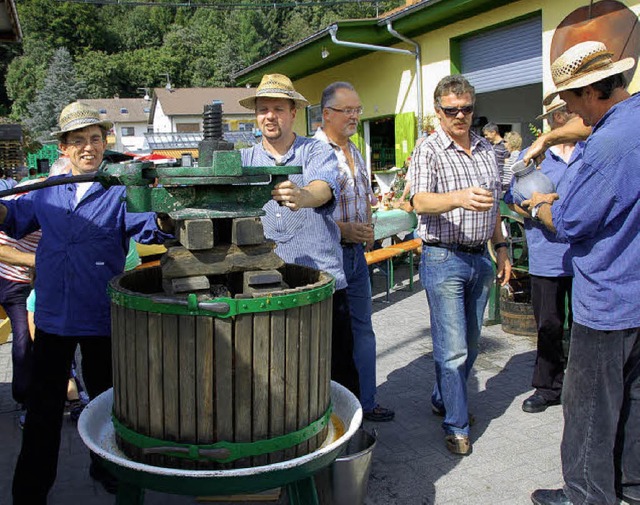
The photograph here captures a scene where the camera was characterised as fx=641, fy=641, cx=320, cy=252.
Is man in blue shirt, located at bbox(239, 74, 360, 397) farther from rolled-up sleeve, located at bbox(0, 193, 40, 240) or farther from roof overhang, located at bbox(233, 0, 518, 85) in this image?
roof overhang, located at bbox(233, 0, 518, 85)

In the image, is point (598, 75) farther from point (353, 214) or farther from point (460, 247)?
point (353, 214)

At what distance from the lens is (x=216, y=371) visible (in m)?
2.01

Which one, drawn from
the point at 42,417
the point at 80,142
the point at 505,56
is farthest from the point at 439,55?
the point at 42,417

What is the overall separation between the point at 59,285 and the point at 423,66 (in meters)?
A: 10.00

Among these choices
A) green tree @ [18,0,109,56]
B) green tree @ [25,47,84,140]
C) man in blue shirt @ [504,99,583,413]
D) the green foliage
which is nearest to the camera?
man in blue shirt @ [504,99,583,413]

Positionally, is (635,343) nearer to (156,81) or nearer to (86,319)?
(86,319)

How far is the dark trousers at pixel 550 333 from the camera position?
4309 millimetres

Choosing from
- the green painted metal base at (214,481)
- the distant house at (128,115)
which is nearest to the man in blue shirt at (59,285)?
the green painted metal base at (214,481)

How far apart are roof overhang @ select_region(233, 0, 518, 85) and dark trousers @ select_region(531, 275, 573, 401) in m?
6.72

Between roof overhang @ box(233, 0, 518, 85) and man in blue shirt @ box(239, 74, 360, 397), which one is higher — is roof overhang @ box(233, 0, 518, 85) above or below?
above

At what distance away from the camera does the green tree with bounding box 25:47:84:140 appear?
76.6 meters

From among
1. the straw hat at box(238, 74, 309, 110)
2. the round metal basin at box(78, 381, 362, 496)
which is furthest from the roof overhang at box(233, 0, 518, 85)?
the round metal basin at box(78, 381, 362, 496)

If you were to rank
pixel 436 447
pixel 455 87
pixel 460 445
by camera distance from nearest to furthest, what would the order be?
1. pixel 455 87
2. pixel 460 445
3. pixel 436 447

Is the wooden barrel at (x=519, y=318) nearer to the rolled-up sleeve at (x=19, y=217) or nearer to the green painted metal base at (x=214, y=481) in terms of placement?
the green painted metal base at (x=214, y=481)
